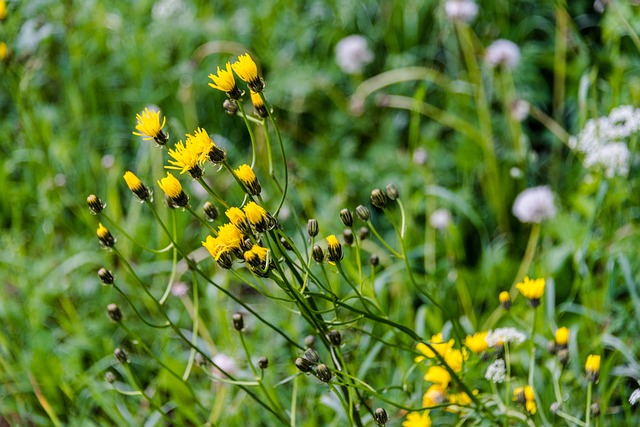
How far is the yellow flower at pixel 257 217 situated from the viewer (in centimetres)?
106

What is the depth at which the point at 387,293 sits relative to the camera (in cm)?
240

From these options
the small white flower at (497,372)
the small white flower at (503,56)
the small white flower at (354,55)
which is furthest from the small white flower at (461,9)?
the small white flower at (497,372)

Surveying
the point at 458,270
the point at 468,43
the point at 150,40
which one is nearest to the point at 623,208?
the point at 458,270

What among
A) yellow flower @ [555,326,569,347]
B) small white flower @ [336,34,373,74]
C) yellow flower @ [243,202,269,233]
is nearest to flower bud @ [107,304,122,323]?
yellow flower @ [243,202,269,233]

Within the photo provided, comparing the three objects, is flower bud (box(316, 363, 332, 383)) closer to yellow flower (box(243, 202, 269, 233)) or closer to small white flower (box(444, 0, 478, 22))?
yellow flower (box(243, 202, 269, 233))

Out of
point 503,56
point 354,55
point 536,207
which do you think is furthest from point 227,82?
point 354,55

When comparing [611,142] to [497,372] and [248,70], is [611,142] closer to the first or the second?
[497,372]

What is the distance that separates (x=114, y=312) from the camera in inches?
55.6

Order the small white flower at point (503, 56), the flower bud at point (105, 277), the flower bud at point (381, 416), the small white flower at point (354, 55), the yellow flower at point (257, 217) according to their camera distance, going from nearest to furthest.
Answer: the yellow flower at point (257, 217) → the flower bud at point (381, 416) → the flower bud at point (105, 277) → the small white flower at point (503, 56) → the small white flower at point (354, 55)

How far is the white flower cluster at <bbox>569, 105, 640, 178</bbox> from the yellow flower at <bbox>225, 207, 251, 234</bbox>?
1088mm

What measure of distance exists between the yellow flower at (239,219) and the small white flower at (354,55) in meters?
1.79

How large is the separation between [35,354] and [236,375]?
0.62 metres

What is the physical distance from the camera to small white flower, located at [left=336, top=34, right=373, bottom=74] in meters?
2.78

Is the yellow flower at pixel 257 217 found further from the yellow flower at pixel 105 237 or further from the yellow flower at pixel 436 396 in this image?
the yellow flower at pixel 436 396
